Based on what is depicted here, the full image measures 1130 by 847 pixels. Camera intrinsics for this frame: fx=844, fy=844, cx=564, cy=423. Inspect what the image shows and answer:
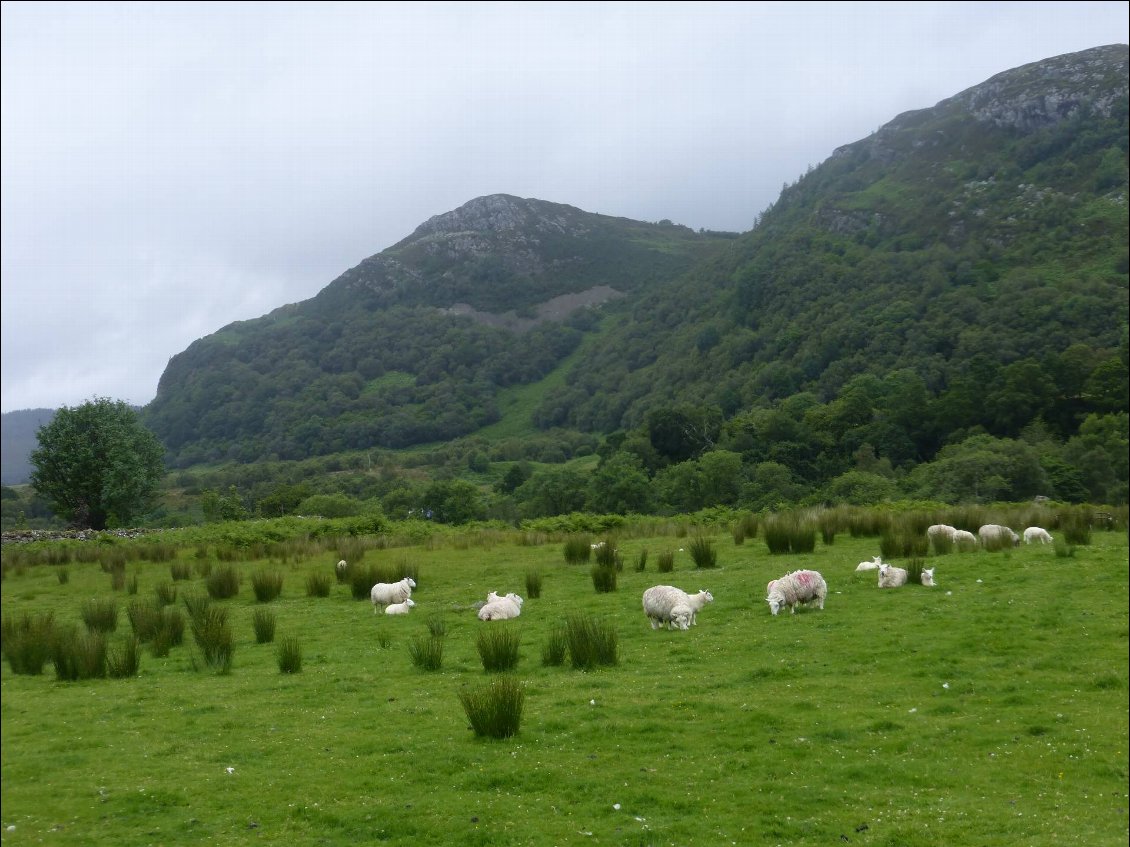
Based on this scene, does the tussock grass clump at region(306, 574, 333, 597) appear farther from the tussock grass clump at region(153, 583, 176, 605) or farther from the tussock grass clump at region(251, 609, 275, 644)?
the tussock grass clump at region(251, 609, 275, 644)

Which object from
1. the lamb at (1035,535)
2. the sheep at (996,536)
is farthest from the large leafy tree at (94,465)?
the lamb at (1035,535)

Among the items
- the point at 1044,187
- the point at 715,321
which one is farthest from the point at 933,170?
the point at 715,321

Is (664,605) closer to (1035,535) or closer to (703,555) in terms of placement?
(703,555)

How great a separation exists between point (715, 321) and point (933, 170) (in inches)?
1703

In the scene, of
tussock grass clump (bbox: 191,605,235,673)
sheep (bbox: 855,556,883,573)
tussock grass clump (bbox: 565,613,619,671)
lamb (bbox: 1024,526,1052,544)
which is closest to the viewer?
tussock grass clump (bbox: 565,613,619,671)

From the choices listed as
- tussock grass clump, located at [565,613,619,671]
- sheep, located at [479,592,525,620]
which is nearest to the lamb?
sheep, located at [479,592,525,620]

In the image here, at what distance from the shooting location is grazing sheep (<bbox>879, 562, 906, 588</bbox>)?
13883mm

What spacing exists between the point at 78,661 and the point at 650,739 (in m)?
7.61

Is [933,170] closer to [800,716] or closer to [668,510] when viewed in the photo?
[668,510]

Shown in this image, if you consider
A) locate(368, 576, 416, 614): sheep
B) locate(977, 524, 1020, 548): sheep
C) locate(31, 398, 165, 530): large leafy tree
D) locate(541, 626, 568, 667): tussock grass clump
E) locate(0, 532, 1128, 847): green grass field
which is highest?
locate(31, 398, 165, 530): large leafy tree

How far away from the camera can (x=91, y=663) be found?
35.3 ft

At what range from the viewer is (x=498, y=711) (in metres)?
7.74

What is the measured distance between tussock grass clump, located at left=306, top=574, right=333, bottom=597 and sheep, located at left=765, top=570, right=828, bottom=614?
380 inches

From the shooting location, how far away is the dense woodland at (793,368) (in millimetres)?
52000
